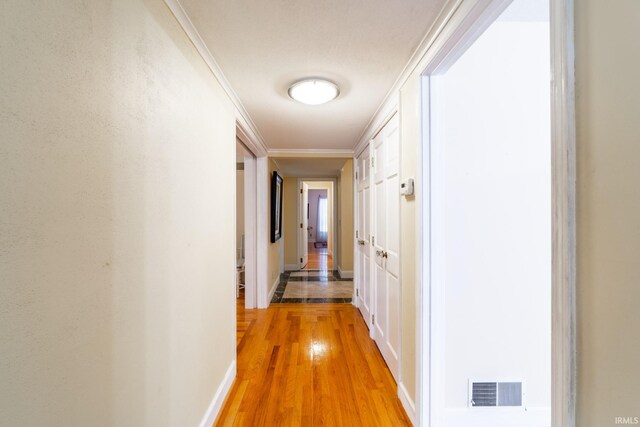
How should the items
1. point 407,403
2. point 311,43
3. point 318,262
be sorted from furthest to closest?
point 318,262 → point 407,403 → point 311,43

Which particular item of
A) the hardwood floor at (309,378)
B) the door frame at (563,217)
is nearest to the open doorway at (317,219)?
the hardwood floor at (309,378)

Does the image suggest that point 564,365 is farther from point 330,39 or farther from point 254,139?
point 254,139

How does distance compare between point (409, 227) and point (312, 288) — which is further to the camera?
point (312, 288)

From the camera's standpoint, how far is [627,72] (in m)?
0.56

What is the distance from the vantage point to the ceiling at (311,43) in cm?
117

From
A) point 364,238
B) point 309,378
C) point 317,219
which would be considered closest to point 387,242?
point 364,238

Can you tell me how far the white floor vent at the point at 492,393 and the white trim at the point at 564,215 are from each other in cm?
105

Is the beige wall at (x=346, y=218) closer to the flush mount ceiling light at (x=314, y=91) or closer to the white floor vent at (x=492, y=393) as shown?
the flush mount ceiling light at (x=314, y=91)

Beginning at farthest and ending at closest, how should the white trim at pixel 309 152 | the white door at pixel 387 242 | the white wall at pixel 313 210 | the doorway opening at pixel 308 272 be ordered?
the white wall at pixel 313 210, the doorway opening at pixel 308 272, the white trim at pixel 309 152, the white door at pixel 387 242

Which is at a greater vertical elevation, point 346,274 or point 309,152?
point 309,152

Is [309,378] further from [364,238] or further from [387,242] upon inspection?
[364,238]

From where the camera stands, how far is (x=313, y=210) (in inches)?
421

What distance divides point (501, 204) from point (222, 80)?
1877 mm

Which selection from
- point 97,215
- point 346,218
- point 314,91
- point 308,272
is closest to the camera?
point 97,215
